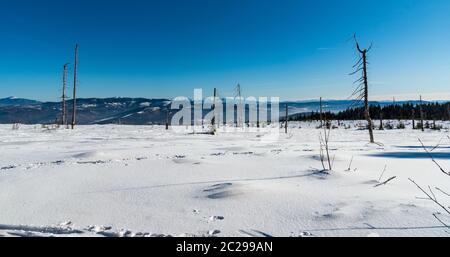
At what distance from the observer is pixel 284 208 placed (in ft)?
11.0

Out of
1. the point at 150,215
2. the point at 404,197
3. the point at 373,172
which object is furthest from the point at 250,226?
the point at 373,172

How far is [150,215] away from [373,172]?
4238mm

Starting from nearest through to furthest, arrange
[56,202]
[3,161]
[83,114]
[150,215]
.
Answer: [150,215]
[56,202]
[3,161]
[83,114]

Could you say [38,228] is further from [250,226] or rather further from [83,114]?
[83,114]

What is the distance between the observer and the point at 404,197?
3.71 meters

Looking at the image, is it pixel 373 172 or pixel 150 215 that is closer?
pixel 150 215
